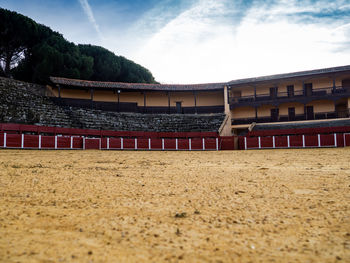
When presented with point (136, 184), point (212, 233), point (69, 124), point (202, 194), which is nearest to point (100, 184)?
point (136, 184)

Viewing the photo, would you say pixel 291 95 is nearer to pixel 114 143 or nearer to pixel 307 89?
pixel 307 89

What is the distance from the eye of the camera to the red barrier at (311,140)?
1828cm

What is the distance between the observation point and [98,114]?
76.6 ft

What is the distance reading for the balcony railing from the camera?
913 inches

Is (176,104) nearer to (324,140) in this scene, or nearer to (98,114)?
(98,114)

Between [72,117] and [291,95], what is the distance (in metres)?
22.4

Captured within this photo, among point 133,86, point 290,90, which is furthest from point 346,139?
point 133,86

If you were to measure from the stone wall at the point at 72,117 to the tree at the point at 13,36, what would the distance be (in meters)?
8.48

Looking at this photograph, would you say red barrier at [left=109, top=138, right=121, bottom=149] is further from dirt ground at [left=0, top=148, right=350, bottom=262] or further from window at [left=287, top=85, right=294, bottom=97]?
window at [left=287, top=85, right=294, bottom=97]

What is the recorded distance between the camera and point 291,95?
25594 mm

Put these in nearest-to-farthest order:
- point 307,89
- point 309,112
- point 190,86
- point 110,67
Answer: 1. point 309,112
2. point 307,89
3. point 190,86
4. point 110,67

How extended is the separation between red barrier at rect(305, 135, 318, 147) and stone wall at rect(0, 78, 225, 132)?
756 cm

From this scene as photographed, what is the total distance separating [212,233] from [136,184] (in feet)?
7.83

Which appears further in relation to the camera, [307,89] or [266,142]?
[307,89]
